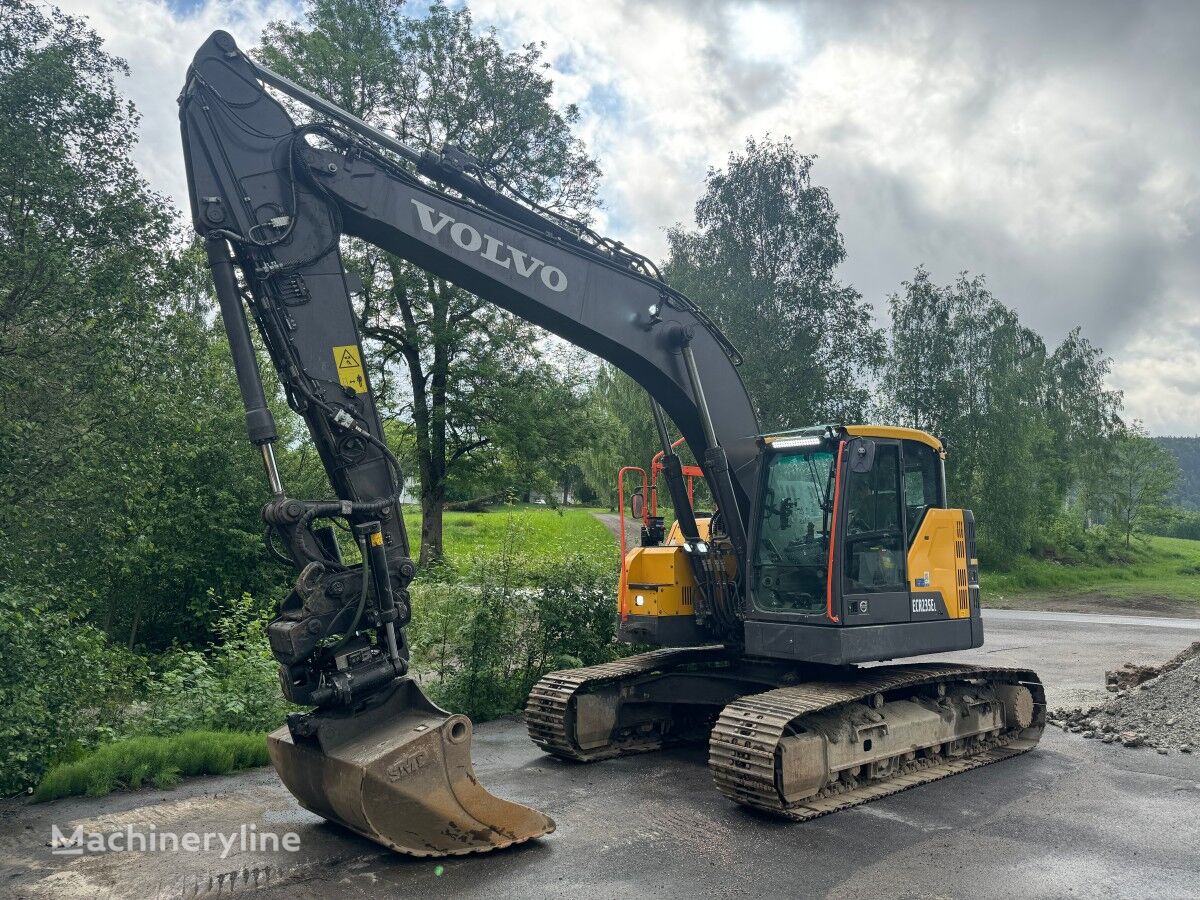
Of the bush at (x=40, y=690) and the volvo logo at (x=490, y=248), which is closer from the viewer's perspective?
the volvo logo at (x=490, y=248)

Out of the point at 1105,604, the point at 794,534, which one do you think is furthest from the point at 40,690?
the point at 1105,604

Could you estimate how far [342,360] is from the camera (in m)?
5.70

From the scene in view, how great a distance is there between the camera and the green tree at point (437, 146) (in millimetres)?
22031

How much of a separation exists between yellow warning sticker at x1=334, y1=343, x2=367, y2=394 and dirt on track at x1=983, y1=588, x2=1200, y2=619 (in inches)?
830

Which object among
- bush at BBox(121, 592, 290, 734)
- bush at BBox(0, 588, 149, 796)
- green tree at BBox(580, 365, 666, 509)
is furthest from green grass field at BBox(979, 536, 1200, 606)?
bush at BBox(0, 588, 149, 796)

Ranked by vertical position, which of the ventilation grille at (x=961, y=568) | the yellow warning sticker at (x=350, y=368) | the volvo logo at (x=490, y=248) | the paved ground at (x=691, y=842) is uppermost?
the volvo logo at (x=490, y=248)

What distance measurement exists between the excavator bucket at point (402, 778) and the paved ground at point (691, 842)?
0.54ft

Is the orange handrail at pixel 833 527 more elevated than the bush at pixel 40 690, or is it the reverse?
the orange handrail at pixel 833 527

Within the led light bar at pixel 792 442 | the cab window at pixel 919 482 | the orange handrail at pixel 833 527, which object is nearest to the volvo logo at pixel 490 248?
the led light bar at pixel 792 442

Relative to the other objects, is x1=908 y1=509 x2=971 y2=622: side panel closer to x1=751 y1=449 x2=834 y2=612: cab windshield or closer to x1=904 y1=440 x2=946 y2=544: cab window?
x1=904 y1=440 x2=946 y2=544: cab window

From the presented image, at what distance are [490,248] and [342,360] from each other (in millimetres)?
1299

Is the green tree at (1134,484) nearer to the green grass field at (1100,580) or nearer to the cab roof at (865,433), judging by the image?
the green grass field at (1100,580)

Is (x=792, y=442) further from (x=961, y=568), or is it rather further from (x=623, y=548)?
(x=623, y=548)

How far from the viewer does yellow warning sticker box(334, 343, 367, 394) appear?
5.69m
